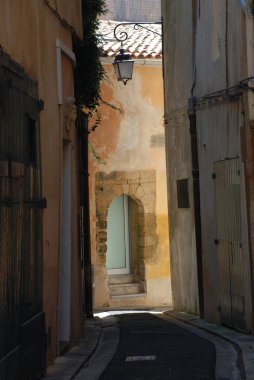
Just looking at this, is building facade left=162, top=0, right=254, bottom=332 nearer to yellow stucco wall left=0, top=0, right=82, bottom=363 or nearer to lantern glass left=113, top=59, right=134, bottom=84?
lantern glass left=113, top=59, right=134, bottom=84

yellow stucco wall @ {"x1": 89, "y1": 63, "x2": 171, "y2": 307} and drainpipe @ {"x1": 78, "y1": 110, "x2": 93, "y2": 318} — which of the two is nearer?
drainpipe @ {"x1": 78, "y1": 110, "x2": 93, "y2": 318}

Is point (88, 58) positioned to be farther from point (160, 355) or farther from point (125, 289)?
point (125, 289)

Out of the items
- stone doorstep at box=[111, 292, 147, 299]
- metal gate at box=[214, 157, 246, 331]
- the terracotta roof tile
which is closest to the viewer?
metal gate at box=[214, 157, 246, 331]

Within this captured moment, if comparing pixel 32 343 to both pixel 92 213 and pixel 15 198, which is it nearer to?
pixel 15 198

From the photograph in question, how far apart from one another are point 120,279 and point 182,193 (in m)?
7.10

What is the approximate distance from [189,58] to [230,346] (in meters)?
6.35

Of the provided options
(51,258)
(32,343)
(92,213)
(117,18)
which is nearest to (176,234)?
(92,213)

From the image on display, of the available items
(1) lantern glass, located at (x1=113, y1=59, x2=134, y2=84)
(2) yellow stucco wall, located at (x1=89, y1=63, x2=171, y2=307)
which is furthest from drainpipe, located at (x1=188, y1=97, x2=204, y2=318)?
(2) yellow stucco wall, located at (x1=89, y1=63, x2=171, y2=307)

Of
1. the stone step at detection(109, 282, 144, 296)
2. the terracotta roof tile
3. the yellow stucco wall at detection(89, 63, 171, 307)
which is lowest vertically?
the stone step at detection(109, 282, 144, 296)

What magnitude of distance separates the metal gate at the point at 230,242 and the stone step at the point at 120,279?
359 inches

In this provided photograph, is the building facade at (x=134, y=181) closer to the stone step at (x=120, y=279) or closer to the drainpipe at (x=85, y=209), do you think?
the stone step at (x=120, y=279)

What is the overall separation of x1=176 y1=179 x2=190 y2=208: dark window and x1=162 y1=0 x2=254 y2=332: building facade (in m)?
0.02

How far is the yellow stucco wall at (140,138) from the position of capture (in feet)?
73.5

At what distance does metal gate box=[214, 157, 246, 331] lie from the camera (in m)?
12.4
